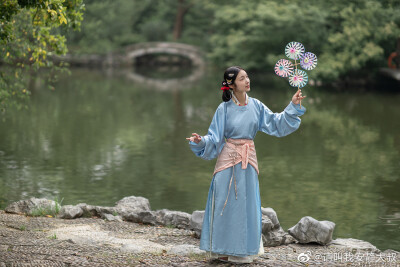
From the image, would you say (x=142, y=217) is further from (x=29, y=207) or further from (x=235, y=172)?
(x=235, y=172)

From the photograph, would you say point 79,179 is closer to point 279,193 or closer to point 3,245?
point 279,193

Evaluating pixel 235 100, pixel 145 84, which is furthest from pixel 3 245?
pixel 145 84

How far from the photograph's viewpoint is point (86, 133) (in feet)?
53.1

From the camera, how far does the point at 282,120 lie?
5.59 m

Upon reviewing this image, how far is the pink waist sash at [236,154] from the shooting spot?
5.47 meters

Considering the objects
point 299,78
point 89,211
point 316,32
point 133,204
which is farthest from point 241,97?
point 316,32

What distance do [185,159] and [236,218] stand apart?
771cm

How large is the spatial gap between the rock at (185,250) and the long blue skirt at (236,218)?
1.21 feet

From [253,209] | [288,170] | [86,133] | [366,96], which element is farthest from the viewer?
[366,96]

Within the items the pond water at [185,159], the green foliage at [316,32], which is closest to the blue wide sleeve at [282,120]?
the pond water at [185,159]

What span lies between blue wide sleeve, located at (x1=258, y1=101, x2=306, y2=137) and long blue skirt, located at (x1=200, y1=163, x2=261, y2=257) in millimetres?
421

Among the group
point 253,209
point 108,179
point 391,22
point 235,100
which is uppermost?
point 391,22

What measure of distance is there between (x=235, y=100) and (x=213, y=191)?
80 cm

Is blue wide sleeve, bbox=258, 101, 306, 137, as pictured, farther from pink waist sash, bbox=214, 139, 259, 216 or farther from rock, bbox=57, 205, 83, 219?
rock, bbox=57, 205, 83, 219
